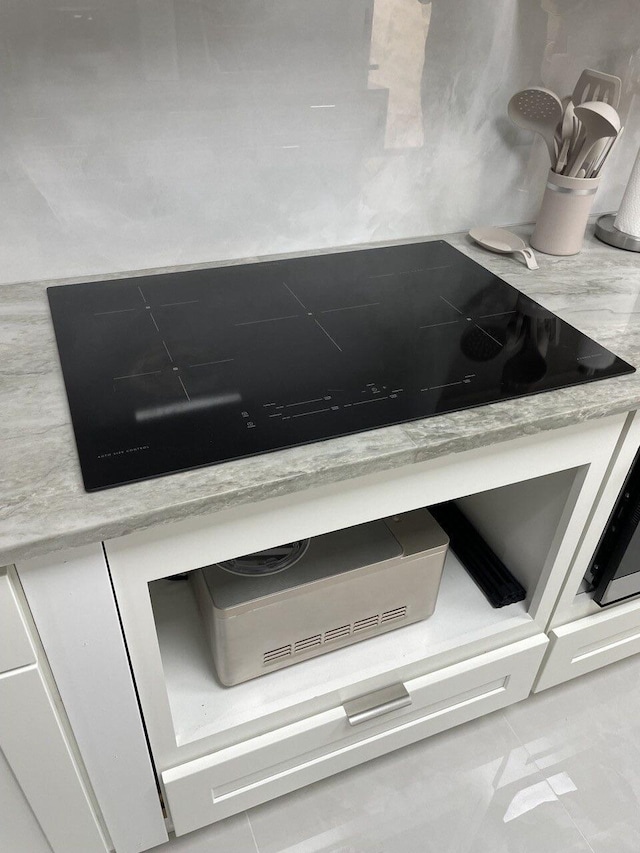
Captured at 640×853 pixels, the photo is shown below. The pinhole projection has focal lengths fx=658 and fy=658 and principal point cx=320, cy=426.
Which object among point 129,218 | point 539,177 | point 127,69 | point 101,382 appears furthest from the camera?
point 539,177

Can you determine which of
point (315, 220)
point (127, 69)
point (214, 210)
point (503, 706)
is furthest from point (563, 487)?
point (127, 69)

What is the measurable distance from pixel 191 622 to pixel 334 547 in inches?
12.9

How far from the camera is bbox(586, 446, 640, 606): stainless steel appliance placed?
3.73 feet

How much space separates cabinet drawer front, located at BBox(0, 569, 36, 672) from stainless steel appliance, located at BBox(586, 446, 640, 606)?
946 millimetres

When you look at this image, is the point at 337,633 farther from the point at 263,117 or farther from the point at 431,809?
the point at 263,117

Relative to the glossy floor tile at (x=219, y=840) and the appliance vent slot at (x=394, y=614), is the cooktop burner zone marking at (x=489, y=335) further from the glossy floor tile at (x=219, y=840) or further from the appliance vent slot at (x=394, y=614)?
the glossy floor tile at (x=219, y=840)

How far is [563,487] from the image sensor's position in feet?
3.61

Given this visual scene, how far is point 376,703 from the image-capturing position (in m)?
1.11

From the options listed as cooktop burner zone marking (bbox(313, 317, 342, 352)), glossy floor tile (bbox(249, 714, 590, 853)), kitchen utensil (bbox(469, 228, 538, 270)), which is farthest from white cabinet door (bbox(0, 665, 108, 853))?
kitchen utensil (bbox(469, 228, 538, 270))

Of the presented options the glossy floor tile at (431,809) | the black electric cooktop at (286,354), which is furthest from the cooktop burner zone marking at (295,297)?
the glossy floor tile at (431,809)

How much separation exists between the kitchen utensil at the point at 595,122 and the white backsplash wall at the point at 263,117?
0.16 metres

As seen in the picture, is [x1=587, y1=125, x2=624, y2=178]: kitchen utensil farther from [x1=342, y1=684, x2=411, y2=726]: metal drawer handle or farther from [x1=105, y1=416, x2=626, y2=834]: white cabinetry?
[x1=342, y1=684, x2=411, y2=726]: metal drawer handle

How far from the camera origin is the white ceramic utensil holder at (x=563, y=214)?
125 centimetres

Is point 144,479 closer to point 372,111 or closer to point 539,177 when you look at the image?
point 372,111
